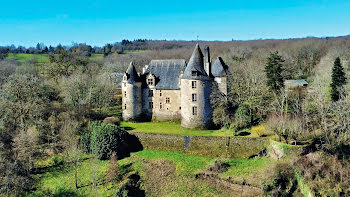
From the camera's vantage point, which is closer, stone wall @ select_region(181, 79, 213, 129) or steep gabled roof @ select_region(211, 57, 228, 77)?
stone wall @ select_region(181, 79, 213, 129)

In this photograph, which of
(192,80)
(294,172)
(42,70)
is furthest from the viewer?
(42,70)

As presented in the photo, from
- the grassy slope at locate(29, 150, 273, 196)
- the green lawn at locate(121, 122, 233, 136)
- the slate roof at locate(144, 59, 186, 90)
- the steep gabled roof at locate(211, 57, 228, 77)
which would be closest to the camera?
the grassy slope at locate(29, 150, 273, 196)

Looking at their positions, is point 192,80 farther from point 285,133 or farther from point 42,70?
point 42,70

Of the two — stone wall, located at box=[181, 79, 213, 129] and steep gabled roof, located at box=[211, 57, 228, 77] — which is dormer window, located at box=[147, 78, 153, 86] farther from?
steep gabled roof, located at box=[211, 57, 228, 77]

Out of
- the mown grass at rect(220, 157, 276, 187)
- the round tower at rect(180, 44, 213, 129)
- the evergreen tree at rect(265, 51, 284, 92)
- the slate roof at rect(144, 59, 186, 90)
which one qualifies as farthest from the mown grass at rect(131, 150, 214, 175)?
the evergreen tree at rect(265, 51, 284, 92)

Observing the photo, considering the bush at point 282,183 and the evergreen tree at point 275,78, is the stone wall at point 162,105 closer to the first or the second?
the evergreen tree at point 275,78

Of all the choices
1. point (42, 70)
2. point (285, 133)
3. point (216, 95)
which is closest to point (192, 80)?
point (216, 95)

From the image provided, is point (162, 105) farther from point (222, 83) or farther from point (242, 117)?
point (242, 117)
